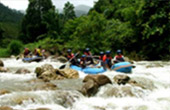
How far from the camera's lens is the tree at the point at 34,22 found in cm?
3447

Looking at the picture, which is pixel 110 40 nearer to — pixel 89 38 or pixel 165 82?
pixel 89 38

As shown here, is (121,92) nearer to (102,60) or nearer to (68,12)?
(102,60)

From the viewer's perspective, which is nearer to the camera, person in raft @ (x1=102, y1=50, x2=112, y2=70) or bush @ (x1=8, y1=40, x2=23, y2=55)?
person in raft @ (x1=102, y1=50, x2=112, y2=70)

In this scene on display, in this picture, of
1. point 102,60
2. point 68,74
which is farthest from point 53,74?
point 102,60

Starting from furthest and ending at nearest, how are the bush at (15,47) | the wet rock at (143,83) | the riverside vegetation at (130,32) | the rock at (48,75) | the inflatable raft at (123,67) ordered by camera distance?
the bush at (15,47)
the riverside vegetation at (130,32)
the inflatable raft at (123,67)
the rock at (48,75)
the wet rock at (143,83)

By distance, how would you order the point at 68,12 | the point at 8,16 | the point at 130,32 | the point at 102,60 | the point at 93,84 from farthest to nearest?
1. the point at 8,16
2. the point at 68,12
3. the point at 130,32
4. the point at 102,60
5. the point at 93,84

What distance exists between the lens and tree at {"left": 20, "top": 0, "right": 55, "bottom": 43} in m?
34.5

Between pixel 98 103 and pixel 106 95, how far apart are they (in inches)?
26.1

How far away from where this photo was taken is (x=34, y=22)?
34.8 m

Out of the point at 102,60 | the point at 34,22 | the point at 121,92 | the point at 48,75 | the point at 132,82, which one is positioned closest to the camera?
the point at 121,92

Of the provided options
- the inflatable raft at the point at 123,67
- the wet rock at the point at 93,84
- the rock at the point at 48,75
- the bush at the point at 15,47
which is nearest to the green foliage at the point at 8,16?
the bush at the point at 15,47

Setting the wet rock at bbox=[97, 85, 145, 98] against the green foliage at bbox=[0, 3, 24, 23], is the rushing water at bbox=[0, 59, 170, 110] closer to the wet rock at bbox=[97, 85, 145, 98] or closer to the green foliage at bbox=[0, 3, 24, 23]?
the wet rock at bbox=[97, 85, 145, 98]

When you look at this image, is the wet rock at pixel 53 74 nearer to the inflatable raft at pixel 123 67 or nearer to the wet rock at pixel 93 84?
the wet rock at pixel 93 84

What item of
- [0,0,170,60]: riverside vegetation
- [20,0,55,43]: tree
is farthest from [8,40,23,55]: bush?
[20,0,55,43]: tree
